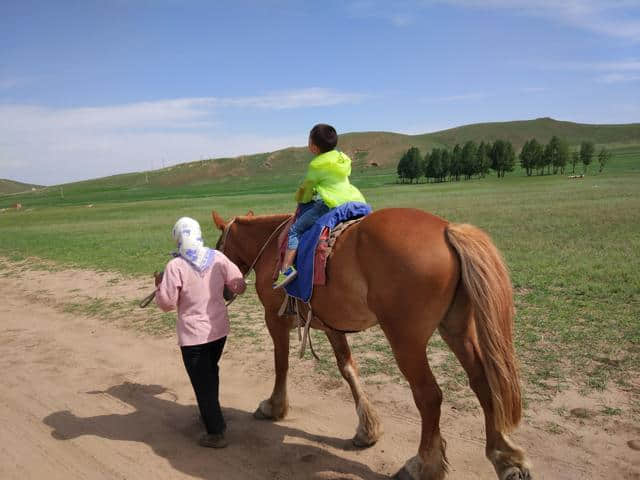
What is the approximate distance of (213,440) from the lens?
14.0 ft

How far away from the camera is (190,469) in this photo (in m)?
3.97

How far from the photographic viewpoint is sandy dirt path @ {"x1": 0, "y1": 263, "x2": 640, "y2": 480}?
3.87 m

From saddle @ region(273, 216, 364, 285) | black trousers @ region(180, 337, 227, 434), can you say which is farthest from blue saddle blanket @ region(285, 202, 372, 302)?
black trousers @ region(180, 337, 227, 434)

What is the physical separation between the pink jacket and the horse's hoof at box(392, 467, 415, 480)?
197cm

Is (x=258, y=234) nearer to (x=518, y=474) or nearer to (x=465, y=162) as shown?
(x=518, y=474)

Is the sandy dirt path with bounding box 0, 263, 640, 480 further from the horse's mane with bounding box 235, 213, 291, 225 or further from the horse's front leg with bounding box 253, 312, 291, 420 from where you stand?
the horse's mane with bounding box 235, 213, 291, 225

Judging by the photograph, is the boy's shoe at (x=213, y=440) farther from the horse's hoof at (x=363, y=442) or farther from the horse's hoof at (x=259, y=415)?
the horse's hoof at (x=363, y=442)

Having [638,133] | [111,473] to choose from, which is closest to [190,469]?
[111,473]

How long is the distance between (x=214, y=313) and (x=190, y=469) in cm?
136

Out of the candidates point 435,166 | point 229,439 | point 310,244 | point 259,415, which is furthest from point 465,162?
point 229,439

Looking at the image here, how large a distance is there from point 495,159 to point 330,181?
8833 centimetres

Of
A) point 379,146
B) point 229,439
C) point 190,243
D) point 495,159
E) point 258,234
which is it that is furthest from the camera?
point 379,146

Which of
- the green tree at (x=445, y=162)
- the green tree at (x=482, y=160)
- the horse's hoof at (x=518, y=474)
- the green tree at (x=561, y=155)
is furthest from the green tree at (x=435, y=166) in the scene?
the horse's hoof at (x=518, y=474)

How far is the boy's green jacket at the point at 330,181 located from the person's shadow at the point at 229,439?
230 cm
